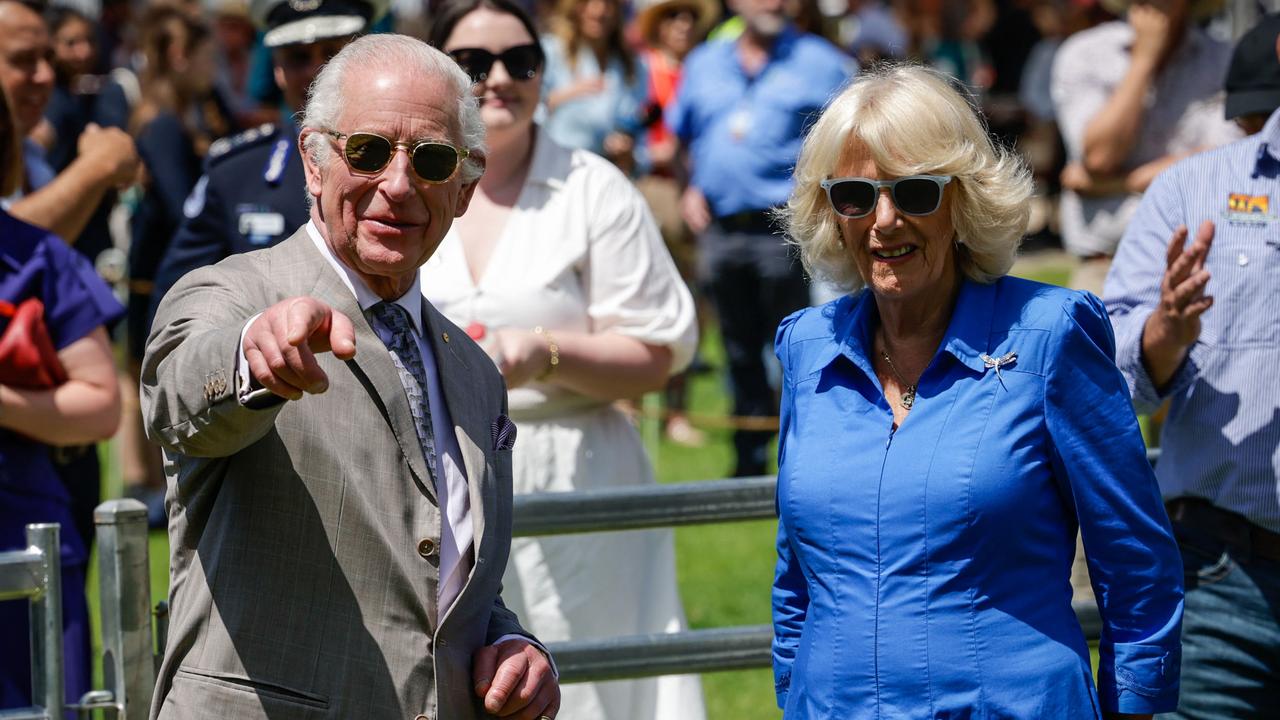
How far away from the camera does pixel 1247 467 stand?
13.0 ft

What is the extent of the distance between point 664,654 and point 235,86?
9789mm

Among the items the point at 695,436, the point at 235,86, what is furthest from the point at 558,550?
the point at 235,86

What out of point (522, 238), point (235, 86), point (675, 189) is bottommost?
point (522, 238)

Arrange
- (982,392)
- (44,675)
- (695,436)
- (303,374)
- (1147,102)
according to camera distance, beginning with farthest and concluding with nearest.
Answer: (695,436)
(1147,102)
(44,675)
(982,392)
(303,374)

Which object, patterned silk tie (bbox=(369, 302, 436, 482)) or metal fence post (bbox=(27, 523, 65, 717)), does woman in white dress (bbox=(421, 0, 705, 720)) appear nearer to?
metal fence post (bbox=(27, 523, 65, 717))

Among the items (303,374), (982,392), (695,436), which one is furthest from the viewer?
(695,436)

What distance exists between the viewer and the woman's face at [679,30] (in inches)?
521

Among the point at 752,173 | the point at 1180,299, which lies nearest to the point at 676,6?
the point at 752,173

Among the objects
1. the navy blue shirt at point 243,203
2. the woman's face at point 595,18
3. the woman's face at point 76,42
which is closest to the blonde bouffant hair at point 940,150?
the navy blue shirt at point 243,203

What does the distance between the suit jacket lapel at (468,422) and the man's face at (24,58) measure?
10.7ft

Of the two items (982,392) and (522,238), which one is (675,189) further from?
(982,392)

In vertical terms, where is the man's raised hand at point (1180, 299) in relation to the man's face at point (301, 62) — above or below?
below

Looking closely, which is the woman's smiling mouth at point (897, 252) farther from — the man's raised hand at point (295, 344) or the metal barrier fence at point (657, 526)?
the man's raised hand at point (295, 344)

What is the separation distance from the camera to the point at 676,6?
13219 millimetres
